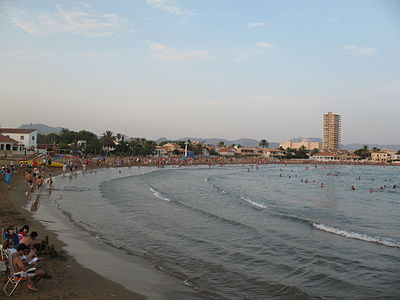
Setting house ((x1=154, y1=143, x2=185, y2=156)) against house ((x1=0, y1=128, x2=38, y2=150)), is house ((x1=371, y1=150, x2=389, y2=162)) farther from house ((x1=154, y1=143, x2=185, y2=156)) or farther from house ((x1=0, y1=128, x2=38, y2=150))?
house ((x1=0, y1=128, x2=38, y2=150))

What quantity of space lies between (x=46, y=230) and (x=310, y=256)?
869 cm

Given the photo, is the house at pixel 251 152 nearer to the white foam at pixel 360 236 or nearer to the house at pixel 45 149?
the house at pixel 45 149

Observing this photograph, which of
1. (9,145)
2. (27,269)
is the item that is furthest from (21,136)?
(27,269)

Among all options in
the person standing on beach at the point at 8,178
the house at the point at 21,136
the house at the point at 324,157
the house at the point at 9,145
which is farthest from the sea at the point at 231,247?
the house at the point at 324,157

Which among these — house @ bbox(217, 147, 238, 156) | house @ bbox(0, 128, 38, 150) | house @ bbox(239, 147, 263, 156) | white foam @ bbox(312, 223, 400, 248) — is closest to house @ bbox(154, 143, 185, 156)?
house @ bbox(217, 147, 238, 156)

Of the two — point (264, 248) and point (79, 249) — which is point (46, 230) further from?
point (264, 248)

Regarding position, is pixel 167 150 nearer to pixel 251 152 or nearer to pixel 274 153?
pixel 251 152

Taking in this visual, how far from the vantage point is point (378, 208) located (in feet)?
74.7

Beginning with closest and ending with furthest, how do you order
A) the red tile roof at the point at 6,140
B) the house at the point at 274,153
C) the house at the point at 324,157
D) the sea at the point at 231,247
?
the sea at the point at 231,247 → the red tile roof at the point at 6,140 → the house at the point at 324,157 → the house at the point at 274,153

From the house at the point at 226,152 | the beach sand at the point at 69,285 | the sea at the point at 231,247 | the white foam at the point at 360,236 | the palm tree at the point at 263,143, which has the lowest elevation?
the white foam at the point at 360,236

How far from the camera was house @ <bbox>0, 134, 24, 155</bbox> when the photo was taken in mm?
47412

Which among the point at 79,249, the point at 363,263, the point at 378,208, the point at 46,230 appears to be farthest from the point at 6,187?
the point at 378,208

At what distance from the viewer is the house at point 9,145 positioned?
4741cm

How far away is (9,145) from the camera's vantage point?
48.5 metres
